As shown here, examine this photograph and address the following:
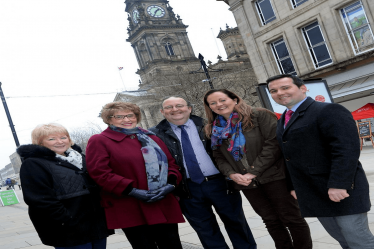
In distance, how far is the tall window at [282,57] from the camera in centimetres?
2142

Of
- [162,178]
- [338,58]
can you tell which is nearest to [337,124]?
[162,178]

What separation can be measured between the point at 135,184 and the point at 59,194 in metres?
0.73

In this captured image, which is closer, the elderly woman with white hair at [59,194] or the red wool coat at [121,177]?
the elderly woman with white hair at [59,194]

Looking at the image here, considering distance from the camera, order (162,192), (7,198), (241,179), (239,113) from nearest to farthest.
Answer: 1. (162,192)
2. (241,179)
3. (239,113)
4. (7,198)

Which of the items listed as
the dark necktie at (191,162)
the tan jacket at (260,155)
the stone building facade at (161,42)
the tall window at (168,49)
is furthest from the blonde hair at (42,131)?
the tall window at (168,49)

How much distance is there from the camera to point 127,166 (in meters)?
3.47

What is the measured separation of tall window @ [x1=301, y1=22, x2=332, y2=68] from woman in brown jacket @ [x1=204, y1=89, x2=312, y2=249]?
17.9 meters

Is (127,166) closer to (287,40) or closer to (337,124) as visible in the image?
(337,124)

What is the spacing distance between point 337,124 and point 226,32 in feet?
209

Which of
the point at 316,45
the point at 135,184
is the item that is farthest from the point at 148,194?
the point at 316,45

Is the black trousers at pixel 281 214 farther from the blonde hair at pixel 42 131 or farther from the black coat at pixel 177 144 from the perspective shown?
the blonde hair at pixel 42 131

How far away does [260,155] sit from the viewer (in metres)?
3.56

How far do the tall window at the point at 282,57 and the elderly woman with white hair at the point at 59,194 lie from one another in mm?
19624

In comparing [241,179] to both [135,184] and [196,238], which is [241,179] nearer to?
[135,184]
